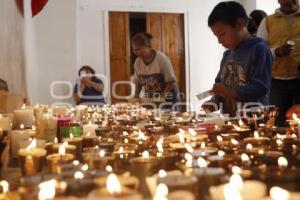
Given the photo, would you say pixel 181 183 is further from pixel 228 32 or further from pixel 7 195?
pixel 228 32

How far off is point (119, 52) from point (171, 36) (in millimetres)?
938

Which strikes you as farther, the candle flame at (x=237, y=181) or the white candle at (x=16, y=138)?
the white candle at (x=16, y=138)

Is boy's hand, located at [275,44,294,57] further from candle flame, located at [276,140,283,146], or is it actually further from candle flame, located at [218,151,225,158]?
candle flame, located at [218,151,225,158]

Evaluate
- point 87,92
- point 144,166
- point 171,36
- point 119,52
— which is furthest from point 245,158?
point 171,36

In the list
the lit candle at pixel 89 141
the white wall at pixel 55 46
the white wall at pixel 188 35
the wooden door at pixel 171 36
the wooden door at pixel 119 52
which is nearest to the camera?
the lit candle at pixel 89 141

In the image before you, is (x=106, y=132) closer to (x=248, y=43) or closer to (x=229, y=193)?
(x=229, y=193)

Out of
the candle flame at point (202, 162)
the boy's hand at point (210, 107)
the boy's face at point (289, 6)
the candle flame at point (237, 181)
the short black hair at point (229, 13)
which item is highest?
the boy's face at point (289, 6)

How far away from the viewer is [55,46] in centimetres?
543

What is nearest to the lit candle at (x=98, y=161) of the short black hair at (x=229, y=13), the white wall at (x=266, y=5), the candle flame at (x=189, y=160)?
the candle flame at (x=189, y=160)

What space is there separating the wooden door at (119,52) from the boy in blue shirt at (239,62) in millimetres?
4181

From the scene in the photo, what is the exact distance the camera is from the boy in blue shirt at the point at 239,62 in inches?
82.4

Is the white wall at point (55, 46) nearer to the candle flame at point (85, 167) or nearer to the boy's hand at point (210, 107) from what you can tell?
the boy's hand at point (210, 107)

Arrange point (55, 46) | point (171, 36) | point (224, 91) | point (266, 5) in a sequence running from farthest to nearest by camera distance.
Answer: point (171, 36) → point (266, 5) → point (55, 46) → point (224, 91)

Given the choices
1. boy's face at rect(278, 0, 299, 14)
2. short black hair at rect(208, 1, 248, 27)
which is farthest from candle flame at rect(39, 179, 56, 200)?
boy's face at rect(278, 0, 299, 14)
